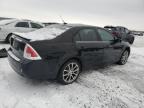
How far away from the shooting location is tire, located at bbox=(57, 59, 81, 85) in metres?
4.06

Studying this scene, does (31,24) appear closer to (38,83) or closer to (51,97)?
(38,83)

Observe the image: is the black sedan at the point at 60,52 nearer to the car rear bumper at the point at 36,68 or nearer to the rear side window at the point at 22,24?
the car rear bumper at the point at 36,68

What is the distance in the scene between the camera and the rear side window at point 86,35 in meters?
4.43

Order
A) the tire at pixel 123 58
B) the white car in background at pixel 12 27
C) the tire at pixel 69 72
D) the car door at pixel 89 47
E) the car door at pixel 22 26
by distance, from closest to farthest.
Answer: the tire at pixel 69 72 < the car door at pixel 89 47 < the tire at pixel 123 58 < the white car in background at pixel 12 27 < the car door at pixel 22 26

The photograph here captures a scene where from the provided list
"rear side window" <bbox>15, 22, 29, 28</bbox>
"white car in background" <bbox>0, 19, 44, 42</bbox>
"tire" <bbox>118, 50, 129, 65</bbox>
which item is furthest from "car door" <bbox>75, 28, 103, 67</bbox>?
"rear side window" <bbox>15, 22, 29, 28</bbox>

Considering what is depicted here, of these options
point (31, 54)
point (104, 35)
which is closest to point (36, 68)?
point (31, 54)

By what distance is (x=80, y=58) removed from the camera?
434 centimetres

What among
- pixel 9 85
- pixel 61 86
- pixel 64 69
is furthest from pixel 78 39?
pixel 9 85

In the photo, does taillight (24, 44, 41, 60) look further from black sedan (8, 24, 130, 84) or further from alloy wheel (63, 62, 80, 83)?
alloy wheel (63, 62, 80, 83)

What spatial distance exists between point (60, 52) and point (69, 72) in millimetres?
646

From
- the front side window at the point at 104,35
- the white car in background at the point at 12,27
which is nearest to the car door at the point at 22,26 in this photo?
the white car in background at the point at 12,27

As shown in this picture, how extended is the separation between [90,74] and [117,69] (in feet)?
4.19

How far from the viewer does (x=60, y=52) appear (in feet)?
12.7

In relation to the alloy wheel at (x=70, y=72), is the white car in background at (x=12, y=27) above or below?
above
